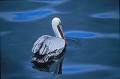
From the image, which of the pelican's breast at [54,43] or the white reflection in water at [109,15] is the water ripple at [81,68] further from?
the white reflection in water at [109,15]

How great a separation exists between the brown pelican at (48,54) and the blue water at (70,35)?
0.16m

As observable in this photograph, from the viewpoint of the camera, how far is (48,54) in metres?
9.00

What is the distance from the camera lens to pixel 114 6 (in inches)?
465

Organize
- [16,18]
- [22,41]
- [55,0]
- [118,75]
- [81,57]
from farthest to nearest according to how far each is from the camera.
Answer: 1. [55,0]
2. [16,18]
3. [22,41]
4. [81,57]
5. [118,75]

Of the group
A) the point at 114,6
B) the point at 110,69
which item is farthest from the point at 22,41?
the point at 114,6

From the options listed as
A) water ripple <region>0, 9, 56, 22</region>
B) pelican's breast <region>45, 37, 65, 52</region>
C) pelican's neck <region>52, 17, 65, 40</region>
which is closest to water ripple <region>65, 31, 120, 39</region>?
pelican's neck <region>52, 17, 65, 40</region>

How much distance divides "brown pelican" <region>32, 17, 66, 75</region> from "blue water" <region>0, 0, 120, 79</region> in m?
0.16

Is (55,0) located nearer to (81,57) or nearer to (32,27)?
(32,27)

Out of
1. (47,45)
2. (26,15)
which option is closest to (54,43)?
(47,45)

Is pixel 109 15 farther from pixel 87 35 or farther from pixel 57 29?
pixel 57 29

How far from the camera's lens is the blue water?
8.72 m

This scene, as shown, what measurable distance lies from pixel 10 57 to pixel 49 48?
3.12 feet

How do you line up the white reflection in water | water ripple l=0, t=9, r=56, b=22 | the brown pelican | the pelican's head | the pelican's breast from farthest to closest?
water ripple l=0, t=9, r=56, b=22 < the white reflection in water < the pelican's head < the pelican's breast < the brown pelican

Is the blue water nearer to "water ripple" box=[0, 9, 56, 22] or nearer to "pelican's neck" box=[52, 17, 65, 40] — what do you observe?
"water ripple" box=[0, 9, 56, 22]
